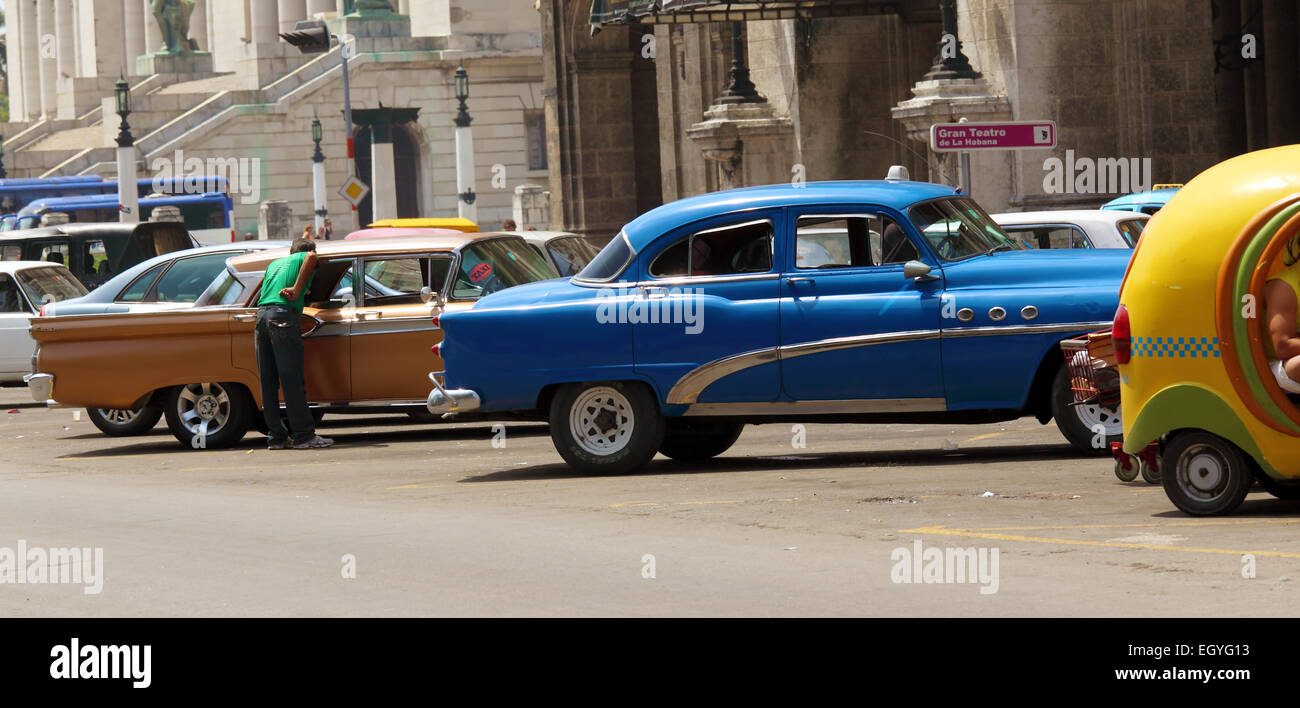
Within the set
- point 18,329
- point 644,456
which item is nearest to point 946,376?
point 644,456

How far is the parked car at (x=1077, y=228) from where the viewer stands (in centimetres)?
1673

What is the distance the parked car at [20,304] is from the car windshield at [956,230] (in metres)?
13.1

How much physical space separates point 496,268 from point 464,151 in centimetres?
4284

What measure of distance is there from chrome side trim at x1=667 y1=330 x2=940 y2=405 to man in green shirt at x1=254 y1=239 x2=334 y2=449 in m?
4.14

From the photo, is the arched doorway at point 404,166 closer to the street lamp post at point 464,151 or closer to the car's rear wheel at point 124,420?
the street lamp post at point 464,151

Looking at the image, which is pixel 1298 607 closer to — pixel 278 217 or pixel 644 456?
pixel 644 456

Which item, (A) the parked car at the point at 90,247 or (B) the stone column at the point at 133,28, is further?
(B) the stone column at the point at 133,28

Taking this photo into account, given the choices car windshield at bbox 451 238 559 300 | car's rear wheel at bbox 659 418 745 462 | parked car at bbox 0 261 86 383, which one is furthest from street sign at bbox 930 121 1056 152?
parked car at bbox 0 261 86 383

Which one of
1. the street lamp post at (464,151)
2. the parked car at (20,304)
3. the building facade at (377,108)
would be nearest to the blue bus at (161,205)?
the building facade at (377,108)

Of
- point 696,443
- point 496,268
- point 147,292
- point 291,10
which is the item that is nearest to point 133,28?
point 291,10

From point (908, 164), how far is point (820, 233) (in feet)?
61.7

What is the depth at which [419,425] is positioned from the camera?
727 inches

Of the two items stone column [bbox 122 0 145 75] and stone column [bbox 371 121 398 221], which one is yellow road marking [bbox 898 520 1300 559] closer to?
stone column [bbox 371 121 398 221]

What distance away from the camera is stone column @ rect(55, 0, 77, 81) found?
113 metres
